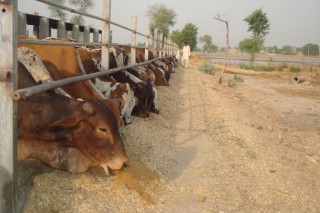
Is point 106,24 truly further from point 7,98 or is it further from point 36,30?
point 36,30

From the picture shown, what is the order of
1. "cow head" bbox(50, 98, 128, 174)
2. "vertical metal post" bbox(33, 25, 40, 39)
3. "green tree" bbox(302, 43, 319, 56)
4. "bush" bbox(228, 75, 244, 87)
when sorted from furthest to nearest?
"green tree" bbox(302, 43, 319, 56) → "bush" bbox(228, 75, 244, 87) → "vertical metal post" bbox(33, 25, 40, 39) → "cow head" bbox(50, 98, 128, 174)

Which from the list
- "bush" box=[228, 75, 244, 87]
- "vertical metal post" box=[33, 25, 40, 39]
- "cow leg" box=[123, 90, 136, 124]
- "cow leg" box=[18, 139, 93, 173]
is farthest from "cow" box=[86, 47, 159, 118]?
"bush" box=[228, 75, 244, 87]

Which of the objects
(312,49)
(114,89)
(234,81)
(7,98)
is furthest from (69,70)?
(312,49)

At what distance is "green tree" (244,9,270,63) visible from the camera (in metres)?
41.4

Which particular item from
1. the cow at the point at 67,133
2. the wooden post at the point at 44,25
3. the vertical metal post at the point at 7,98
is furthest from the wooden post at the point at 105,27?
the wooden post at the point at 44,25

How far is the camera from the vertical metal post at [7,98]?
8.01 ft

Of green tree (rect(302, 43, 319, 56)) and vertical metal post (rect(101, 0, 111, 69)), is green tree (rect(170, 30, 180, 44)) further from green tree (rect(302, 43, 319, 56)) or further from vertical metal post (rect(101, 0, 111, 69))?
green tree (rect(302, 43, 319, 56))

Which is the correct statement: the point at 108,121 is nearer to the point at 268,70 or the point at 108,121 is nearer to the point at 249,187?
the point at 249,187

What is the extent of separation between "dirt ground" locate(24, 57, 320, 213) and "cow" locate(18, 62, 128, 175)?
0.55ft

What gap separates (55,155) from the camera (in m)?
3.28

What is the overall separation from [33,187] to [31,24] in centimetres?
722

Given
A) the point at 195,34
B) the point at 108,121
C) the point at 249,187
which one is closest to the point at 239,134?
the point at 249,187

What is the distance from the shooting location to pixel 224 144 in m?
5.69

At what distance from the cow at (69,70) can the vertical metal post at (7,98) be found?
182 cm
